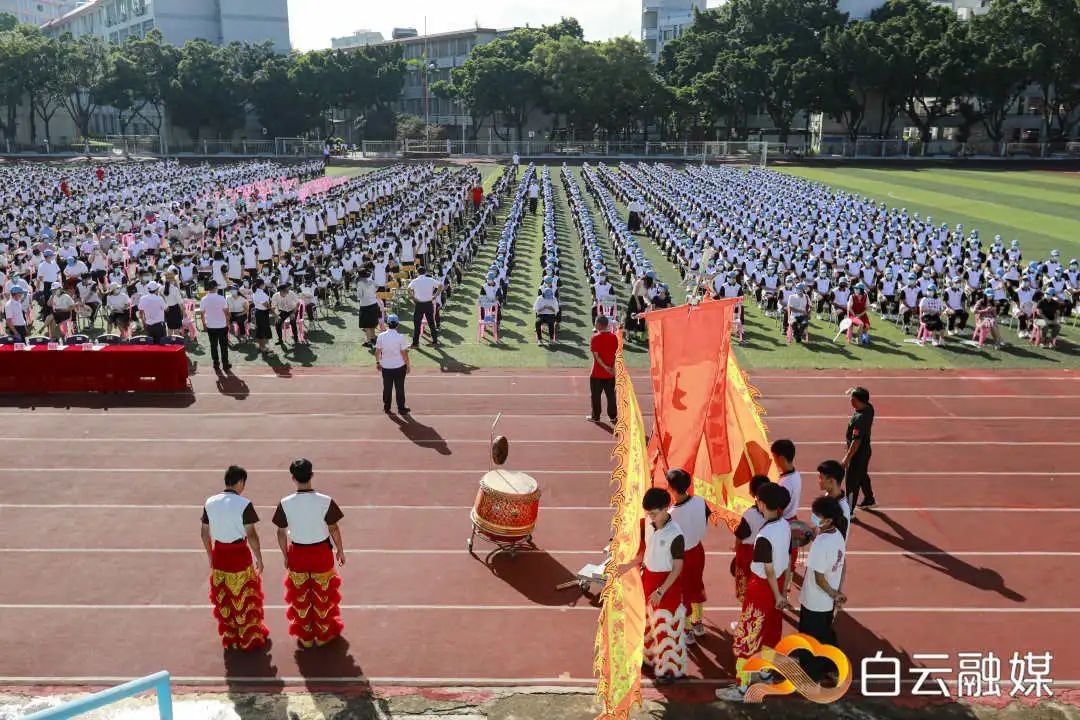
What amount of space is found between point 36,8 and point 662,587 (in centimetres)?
18031

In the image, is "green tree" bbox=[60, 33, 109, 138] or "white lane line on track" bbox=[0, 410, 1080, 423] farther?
"green tree" bbox=[60, 33, 109, 138]

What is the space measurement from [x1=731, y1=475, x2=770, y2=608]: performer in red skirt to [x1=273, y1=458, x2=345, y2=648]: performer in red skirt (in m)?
2.91

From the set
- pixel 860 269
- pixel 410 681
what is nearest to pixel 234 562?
pixel 410 681

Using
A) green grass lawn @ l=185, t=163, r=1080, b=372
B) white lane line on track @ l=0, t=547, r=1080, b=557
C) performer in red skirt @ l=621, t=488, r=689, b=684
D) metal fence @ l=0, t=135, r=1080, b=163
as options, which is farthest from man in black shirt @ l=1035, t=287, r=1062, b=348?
metal fence @ l=0, t=135, r=1080, b=163

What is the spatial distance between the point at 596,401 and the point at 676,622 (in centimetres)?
613

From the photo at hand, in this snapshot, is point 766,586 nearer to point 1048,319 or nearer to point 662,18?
point 1048,319

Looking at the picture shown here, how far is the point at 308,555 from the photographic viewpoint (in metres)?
6.45

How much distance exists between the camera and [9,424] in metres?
12.1

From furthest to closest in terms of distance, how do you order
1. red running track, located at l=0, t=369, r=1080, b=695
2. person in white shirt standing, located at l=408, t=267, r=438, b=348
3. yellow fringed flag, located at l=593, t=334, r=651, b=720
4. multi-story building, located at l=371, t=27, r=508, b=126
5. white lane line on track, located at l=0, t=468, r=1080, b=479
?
multi-story building, located at l=371, t=27, r=508, b=126 → person in white shirt standing, located at l=408, t=267, r=438, b=348 → white lane line on track, located at l=0, t=468, r=1080, b=479 → red running track, located at l=0, t=369, r=1080, b=695 → yellow fringed flag, located at l=593, t=334, r=651, b=720

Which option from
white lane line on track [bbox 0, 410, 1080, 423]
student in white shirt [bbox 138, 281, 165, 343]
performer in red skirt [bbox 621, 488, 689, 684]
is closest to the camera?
performer in red skirt [bbox 621, 488, 689, 684]

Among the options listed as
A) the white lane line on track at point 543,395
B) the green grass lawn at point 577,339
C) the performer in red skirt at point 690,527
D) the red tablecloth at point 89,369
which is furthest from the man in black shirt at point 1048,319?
the red tablecloth at point 89,369

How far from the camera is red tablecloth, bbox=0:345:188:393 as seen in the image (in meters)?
13.5

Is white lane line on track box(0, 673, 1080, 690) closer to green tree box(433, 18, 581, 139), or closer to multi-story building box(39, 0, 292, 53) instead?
green tree box(433, 18, 581, 139)

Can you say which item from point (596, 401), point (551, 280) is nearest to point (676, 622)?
point (596, 401)
